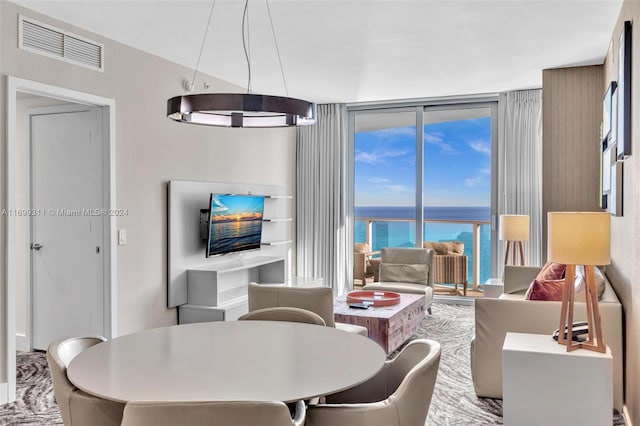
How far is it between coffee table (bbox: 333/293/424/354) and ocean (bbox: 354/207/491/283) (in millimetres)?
2434

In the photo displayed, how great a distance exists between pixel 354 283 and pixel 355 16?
474cm

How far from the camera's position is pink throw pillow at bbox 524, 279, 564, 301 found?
3336mm

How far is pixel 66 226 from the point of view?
15.1 ft

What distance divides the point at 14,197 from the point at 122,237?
977mm

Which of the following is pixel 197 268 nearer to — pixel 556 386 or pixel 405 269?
pixel 405 269

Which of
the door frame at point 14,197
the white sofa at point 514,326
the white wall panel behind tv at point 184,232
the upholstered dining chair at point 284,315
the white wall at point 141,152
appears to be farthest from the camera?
the white wall panel behind tv at point 184,232

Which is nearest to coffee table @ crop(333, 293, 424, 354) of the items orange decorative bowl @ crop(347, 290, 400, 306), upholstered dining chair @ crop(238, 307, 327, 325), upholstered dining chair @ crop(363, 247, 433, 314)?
orange decorative bowl @ crop(347, 290, 400, 306)

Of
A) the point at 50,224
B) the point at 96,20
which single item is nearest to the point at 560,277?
the point at 96,20

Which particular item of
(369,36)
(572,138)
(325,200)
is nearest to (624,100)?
(369,36)

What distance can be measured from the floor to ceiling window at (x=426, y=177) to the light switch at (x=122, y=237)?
3.79m

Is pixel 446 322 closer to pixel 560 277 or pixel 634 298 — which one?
pixel 560 277

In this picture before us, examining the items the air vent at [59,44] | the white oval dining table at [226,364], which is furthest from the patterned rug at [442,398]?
the air vent at [59,44]

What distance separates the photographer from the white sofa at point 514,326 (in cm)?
314

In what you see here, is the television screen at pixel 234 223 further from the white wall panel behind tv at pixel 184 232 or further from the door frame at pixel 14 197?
the door frame at pixel 14 197
